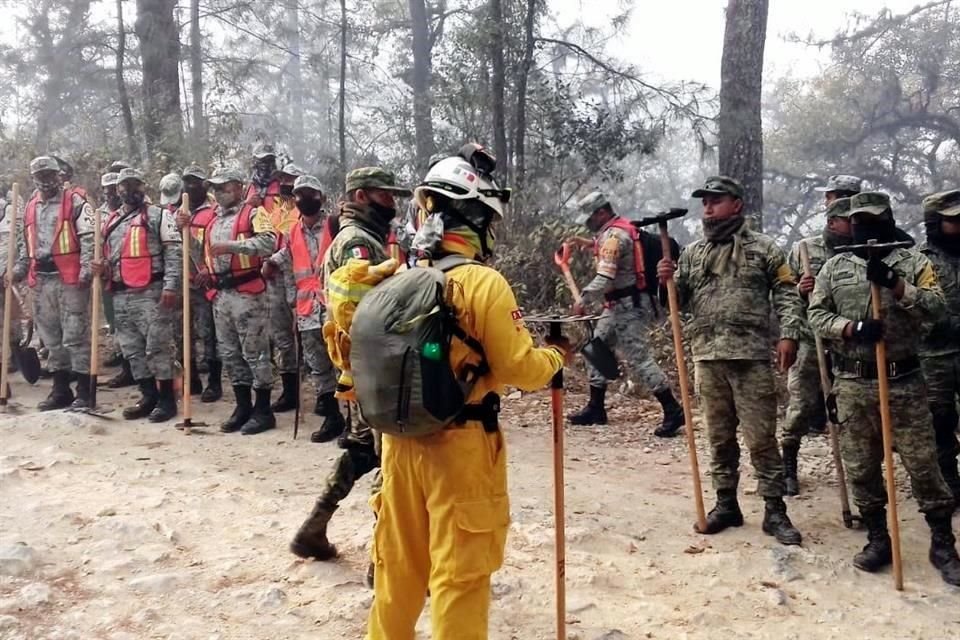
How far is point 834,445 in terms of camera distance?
5684mm

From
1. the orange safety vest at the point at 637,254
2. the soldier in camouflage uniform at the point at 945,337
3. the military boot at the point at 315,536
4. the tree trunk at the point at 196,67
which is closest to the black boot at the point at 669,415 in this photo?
the orange safety vest at the point at 637,254

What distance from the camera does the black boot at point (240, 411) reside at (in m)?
7.95

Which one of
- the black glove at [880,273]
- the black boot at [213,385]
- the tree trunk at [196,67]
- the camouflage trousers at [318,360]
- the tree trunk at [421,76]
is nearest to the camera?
the black glove at [880,273]

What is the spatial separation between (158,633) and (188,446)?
3600mm

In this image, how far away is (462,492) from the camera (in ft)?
10.0

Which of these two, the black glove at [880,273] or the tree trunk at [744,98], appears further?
the tree trunk at [744,98]

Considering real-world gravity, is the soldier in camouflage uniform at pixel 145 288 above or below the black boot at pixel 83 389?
above

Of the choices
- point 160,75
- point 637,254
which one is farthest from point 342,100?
point 637,254

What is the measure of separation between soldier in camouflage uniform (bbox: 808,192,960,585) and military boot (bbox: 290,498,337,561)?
10.0ft

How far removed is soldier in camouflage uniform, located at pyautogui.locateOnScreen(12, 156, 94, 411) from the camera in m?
8.71

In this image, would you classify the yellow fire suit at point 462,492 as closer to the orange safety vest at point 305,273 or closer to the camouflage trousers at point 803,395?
the camouflage trousers at point 803,395

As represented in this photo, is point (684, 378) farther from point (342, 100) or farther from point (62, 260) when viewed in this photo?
point (342, 100)

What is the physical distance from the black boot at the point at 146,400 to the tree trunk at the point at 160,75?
741cm

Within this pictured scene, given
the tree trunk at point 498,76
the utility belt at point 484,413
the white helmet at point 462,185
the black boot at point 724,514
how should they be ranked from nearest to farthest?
the utility belt at point 484,413 < the white helmet at point 462,185 < the black boot at point 724,514 < the tree trunk at point 498,76
